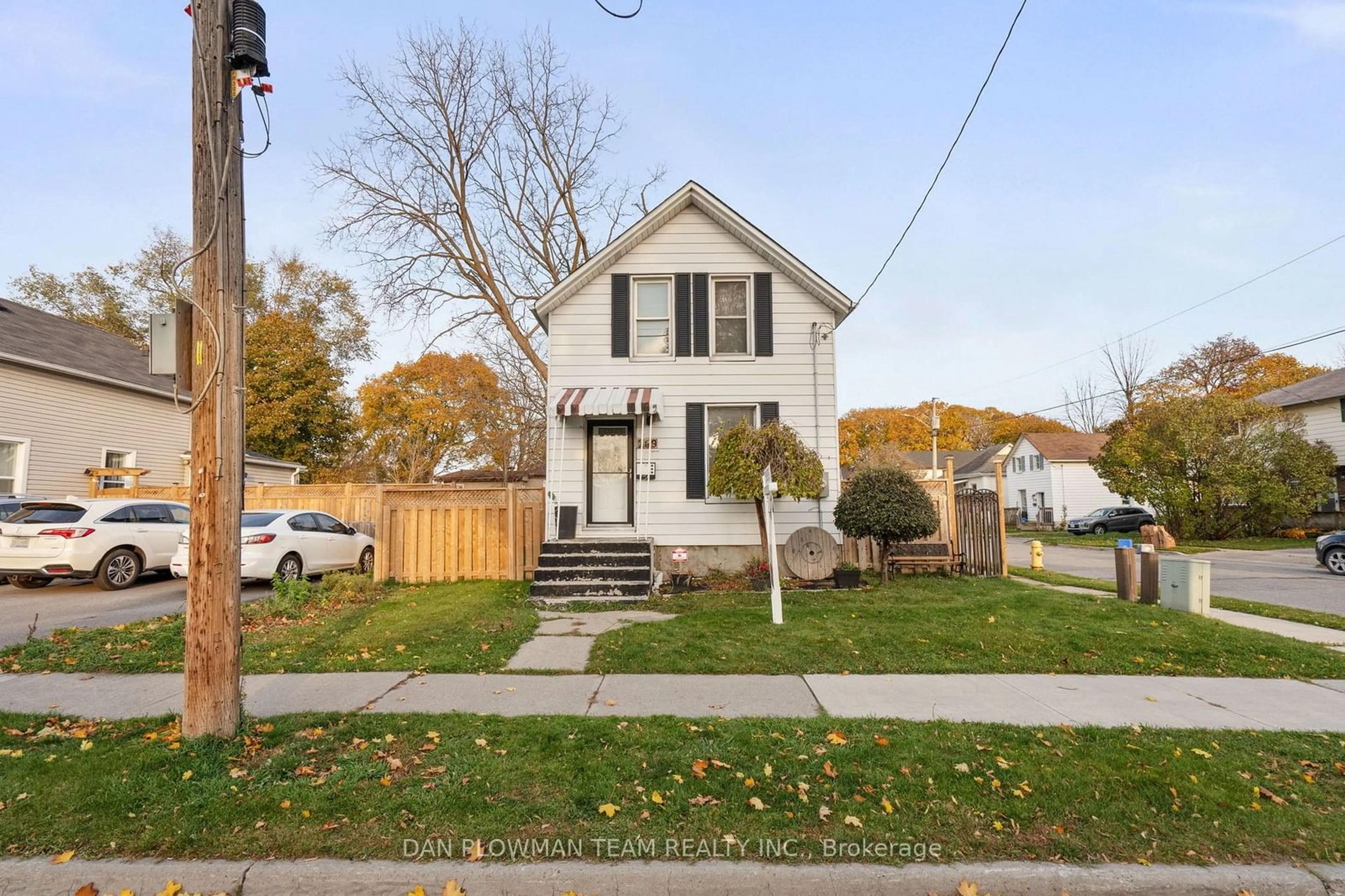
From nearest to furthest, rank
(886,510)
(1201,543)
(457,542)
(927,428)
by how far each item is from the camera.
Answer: (886,510) < (457,542) < (1201,543) < (927,428)

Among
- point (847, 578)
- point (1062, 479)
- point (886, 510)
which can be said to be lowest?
point (847, 578)

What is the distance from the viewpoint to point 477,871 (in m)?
2.94

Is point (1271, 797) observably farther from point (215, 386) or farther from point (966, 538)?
point (966, 538)

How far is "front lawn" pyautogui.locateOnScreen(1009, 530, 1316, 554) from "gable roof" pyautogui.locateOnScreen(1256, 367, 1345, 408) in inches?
256

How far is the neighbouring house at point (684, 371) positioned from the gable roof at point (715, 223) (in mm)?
24

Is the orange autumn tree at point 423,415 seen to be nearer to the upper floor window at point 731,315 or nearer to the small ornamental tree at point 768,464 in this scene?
the upper floor window at point 731,315

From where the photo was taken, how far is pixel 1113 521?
33.6 metres

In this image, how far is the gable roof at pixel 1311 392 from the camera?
1087 inches

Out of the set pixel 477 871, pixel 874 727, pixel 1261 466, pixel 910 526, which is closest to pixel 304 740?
pixel 477 871

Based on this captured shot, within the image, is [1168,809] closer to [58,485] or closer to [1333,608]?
[1333,608]

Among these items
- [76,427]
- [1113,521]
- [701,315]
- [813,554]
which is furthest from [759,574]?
[1113,521]

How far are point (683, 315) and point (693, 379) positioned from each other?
1255mm

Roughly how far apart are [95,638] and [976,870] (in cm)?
888

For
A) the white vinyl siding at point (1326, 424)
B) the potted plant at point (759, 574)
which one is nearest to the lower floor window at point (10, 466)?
the potted plant at point (759, 574)
